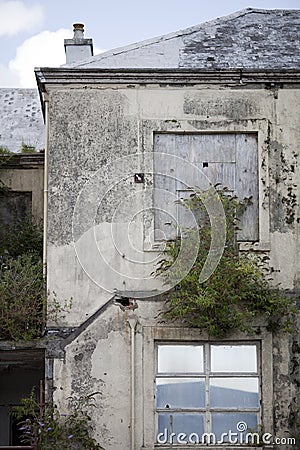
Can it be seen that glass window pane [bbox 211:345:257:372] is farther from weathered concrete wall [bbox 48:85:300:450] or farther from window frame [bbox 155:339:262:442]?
weathered concrete wall [bbox 48:85:300:450]

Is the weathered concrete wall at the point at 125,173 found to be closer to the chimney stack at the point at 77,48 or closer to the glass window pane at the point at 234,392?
the glass window pane at the point at 234,392

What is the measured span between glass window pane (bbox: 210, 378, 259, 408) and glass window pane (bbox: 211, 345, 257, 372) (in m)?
0.17

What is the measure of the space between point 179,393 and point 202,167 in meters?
3.57

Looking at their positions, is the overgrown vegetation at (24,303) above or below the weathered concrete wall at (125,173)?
below

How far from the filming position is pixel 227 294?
1249cm

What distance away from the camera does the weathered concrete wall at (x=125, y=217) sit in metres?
12.8

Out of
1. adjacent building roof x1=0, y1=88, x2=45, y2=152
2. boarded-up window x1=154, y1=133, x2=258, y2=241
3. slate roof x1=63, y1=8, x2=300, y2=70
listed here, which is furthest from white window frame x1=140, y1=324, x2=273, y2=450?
adjacent building roof x1=0, y1=88, x2=45, y2=152

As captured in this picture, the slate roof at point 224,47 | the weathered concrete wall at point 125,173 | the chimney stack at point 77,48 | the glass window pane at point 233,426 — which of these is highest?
the chimney stack at point 77,48

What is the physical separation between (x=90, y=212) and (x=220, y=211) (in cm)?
203

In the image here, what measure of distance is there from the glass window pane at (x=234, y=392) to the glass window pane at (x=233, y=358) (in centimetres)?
17

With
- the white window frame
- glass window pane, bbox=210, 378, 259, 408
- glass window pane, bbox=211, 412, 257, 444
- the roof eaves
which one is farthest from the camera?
the roof eaves

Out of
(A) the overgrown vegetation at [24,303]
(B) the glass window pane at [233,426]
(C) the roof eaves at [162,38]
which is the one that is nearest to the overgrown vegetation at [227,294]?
(B) the glass window pane at [233,426]

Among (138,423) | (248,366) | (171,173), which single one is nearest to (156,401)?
(138,423)

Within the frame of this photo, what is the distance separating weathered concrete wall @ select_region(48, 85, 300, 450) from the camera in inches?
504
